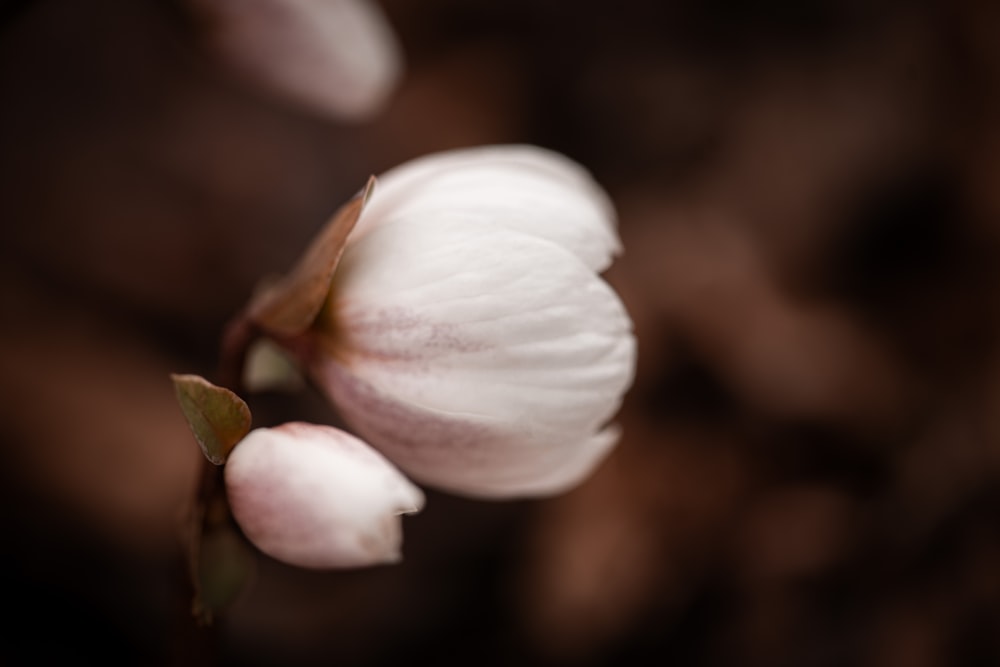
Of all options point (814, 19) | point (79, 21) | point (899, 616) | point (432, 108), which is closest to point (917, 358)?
point (899, 616)

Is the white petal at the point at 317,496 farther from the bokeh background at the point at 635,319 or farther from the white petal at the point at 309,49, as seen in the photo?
the bokeh background at the point at 635,319

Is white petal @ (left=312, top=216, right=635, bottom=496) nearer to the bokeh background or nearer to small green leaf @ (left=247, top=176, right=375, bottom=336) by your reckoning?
small green leaf @ (left=247, top=176, right=375, bottom=336)

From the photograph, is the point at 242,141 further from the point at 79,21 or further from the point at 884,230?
the point at 884,230

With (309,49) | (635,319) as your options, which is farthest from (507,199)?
(635,319)

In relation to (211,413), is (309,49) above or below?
above

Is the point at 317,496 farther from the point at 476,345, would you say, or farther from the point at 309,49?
the point at 309,49

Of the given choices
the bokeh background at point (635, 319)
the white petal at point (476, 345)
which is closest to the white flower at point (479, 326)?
the white petal at point (476, 345)
